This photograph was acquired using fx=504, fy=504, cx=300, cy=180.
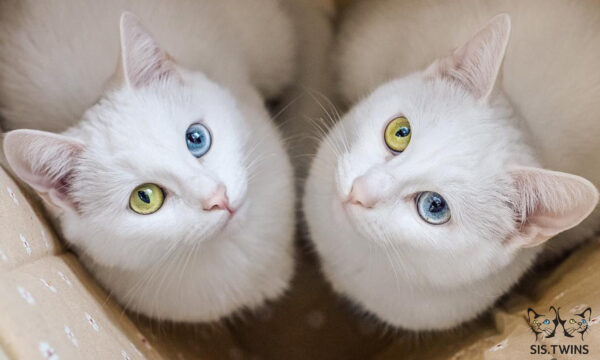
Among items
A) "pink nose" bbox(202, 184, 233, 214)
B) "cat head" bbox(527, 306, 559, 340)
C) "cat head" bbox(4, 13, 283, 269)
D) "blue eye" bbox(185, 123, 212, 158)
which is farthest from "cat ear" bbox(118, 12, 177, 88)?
"cat head" bbox(527, 306, 559, 340)

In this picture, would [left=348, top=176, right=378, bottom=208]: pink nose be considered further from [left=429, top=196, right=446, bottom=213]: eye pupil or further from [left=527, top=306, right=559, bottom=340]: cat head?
[left=527, top=306, right=559, bottom=340]: cat head

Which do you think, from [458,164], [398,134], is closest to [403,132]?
[398,134]

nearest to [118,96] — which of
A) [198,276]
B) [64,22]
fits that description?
[64,22]

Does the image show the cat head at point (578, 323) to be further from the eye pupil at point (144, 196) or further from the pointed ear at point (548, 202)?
the eye pupil at point (144, 196)

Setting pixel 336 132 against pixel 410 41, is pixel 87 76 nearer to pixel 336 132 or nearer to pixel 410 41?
pixel 336 132

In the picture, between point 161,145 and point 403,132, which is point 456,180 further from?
point 161,145
